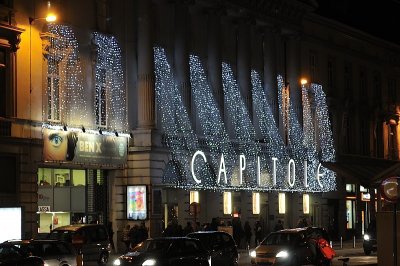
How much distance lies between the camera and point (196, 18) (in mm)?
52125

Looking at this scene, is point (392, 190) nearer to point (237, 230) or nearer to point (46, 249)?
point (46, 249)

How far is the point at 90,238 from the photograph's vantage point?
1432 inches

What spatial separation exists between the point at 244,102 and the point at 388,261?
29.6 metres

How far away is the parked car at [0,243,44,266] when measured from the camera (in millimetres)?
26797

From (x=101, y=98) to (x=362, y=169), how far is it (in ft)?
97.2

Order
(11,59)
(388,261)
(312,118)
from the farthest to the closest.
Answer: (312,118) < (11,59) < (388,261)

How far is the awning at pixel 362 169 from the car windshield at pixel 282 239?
2801 centimetres

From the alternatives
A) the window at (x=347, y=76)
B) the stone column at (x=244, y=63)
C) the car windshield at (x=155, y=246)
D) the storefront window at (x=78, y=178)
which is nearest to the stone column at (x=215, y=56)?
the stone column at (x=244, y=63)

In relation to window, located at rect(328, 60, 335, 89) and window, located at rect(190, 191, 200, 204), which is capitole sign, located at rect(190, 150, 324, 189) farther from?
window, located at rect(328, 60, 335, 89)

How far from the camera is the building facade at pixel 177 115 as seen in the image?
131 ft

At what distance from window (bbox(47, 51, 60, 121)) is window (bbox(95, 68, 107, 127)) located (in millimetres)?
3019

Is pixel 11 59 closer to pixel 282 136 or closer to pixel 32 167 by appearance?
pixel 32 167

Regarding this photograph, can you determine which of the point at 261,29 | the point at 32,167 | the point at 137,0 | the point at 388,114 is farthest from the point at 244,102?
the point at 388,114

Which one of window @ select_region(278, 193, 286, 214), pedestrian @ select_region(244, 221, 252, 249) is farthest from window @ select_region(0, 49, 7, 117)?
window @ select_region(278, 193, 286, 214)
